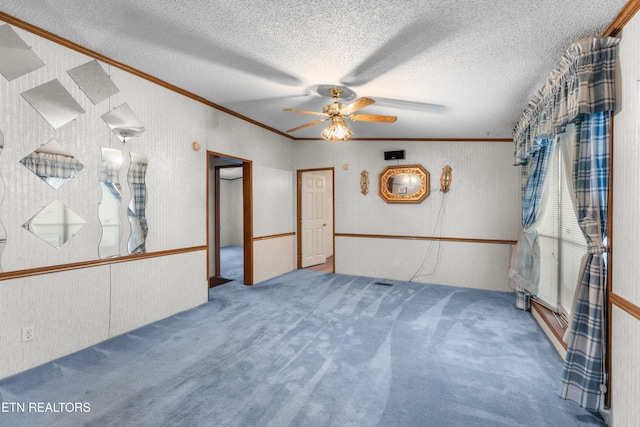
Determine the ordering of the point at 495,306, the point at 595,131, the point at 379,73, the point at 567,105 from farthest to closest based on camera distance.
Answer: the point at 495,306, the point at 379,73, the point at 567,105, the point at 595,131

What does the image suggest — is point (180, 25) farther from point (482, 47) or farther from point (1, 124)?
point (482, 47)

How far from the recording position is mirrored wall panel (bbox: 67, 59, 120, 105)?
2633mm

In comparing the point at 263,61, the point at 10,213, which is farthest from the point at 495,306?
the point at 10,213

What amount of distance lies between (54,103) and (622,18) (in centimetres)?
399

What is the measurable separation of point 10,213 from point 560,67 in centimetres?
425

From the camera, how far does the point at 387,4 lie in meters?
1.85

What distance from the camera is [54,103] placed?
2.47 m

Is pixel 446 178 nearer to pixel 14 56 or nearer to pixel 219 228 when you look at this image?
pixel 219 228

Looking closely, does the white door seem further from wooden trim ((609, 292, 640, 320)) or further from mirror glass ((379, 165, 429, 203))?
wooden trim ((609, 292, 640, 320))

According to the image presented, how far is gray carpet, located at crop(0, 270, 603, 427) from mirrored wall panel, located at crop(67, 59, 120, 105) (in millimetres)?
2256

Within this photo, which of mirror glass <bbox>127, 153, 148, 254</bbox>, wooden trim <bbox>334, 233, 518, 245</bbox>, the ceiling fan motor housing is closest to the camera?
mirror glass <bbox>127, 153, 148, 254</bbox>

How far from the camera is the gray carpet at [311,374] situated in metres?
1.85

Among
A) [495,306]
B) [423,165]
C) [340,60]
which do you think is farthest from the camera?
[423,165]

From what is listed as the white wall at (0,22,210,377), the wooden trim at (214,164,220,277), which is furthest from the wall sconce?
the wooden trim at (214,164,220,277)
